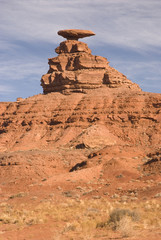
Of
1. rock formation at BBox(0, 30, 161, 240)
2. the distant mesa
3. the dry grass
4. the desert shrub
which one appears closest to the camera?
the dry grass

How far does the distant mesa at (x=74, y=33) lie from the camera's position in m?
68.7

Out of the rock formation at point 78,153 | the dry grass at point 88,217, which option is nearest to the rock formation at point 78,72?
the rock formation at point 78,153

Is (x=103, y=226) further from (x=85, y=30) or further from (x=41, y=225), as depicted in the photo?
(x=85, y=30)

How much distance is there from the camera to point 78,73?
62250 mm

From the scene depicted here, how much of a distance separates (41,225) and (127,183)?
1225 cm

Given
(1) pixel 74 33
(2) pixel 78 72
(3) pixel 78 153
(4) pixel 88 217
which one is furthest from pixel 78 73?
(4) pixel 88 217

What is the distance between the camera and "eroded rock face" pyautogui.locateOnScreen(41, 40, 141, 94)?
6144 cm

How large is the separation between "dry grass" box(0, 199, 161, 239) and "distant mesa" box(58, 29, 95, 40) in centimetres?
5264

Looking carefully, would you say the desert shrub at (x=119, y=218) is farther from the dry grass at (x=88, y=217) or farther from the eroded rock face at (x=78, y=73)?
the eroded rock face at (x=78, y=73)

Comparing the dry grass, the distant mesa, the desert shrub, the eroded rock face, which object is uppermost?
the distant mesa

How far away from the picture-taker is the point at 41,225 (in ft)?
48.4

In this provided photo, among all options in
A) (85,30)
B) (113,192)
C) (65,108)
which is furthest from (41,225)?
(85,30)

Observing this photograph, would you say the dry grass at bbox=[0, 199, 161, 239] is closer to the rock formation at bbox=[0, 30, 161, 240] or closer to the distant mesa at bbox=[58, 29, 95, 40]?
the rock formation at bbox=[0, 30, 161, 240]

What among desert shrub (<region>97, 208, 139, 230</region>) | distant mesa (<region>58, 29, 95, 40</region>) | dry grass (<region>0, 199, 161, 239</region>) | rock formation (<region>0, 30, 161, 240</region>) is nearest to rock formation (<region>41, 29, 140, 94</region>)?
distant mesa (<region>58, 29, 95, 40</region>)
